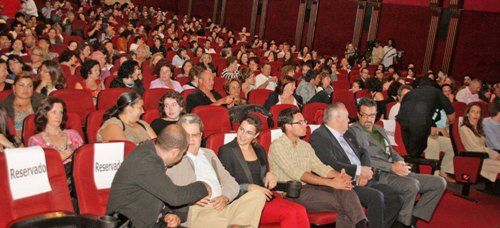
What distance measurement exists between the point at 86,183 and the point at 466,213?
406cm

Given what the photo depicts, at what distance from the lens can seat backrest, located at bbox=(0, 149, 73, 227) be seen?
3225mm

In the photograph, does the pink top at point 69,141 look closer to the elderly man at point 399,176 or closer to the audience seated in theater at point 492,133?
the elderly man at point 399,176

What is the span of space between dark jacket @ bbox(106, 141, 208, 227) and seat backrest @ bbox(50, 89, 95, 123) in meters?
2.73

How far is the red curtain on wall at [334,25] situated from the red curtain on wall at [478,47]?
146 inches

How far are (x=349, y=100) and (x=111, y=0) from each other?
16250 millimetres

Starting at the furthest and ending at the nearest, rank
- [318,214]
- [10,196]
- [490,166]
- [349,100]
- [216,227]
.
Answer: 1. [349,100]
2. [490,166]
3. [318,214]
4. [216,227]
5. [10,196]

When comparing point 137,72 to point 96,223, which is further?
point 137,72

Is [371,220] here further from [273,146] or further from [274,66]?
[274,66]

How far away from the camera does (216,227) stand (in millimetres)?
3768

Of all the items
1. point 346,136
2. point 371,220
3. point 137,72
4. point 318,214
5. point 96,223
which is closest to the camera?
point 96,223

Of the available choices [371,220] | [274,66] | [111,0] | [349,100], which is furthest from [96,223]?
[111,0]

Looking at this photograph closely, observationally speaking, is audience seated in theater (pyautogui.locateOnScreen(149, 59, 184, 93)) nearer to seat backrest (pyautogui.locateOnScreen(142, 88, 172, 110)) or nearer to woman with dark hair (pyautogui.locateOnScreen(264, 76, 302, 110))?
seat backrest (pyautogui.locateOnScreen(142, 88, 172, 110))

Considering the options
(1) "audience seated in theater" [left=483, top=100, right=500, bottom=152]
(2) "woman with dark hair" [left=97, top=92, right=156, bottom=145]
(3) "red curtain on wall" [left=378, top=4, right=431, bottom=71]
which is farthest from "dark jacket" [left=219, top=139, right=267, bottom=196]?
(3) "red curtain on wall" [left=378, top=4, right=431, bottom=71]

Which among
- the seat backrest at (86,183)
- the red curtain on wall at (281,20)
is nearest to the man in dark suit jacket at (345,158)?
the seat backrest at (86,183)
